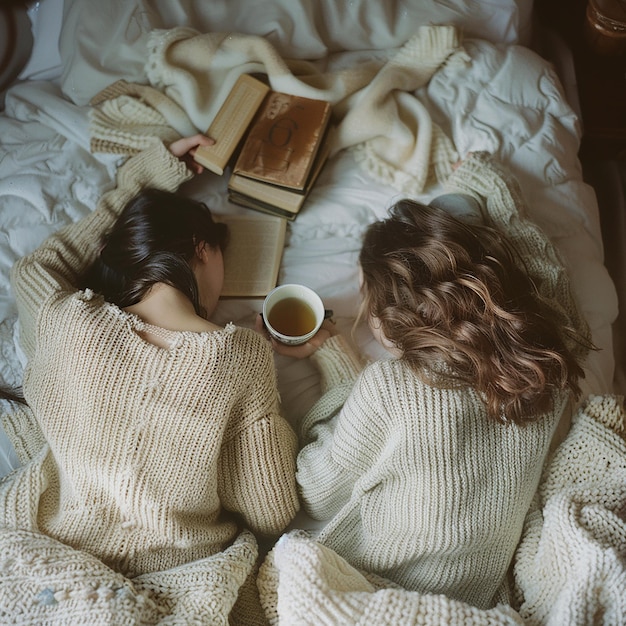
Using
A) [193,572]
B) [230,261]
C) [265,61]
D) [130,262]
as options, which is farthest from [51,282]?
[265,61]

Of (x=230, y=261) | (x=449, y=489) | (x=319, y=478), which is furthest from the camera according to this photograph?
(x=230, y=261)

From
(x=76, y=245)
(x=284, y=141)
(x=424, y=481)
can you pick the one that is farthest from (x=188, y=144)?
(x=424, y=481)

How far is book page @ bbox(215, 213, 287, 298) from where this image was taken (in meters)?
1.29

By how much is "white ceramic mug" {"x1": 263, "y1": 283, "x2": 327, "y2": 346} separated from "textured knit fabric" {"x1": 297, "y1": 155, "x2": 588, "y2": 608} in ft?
0.62

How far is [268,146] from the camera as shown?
1330 mm

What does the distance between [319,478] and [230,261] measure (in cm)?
49

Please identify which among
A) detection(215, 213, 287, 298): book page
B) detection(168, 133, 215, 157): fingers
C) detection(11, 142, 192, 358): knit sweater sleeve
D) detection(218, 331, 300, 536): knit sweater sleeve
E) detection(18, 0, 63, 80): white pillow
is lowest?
detection(218, 331, 300, 536): knit sweater sleeve

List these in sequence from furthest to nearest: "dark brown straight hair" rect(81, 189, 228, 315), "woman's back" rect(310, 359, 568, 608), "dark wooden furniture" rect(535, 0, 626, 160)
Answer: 1. "dark wooden furniture" rect(535, 0, 626, 160)
2. "dark brown straight hair" rect(81, 189, 228, 315)
3. "woman's back" rect(310, 359, 568, 608)

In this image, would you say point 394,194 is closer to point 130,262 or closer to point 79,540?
point 130,262

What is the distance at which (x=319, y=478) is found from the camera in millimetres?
1057

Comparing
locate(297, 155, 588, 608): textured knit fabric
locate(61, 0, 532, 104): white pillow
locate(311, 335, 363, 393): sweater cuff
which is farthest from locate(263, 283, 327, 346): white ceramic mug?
locate(61, 0, 532, 104): white pillow

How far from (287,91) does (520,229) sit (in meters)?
0.59

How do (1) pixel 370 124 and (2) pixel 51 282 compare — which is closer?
(2) pixel 51 282

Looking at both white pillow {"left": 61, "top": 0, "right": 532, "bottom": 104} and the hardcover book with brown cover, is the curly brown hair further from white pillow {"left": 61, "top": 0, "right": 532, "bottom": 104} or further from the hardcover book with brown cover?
white pillow {"left": 61, "top": 0, "right": 532, "bottom": 104}
